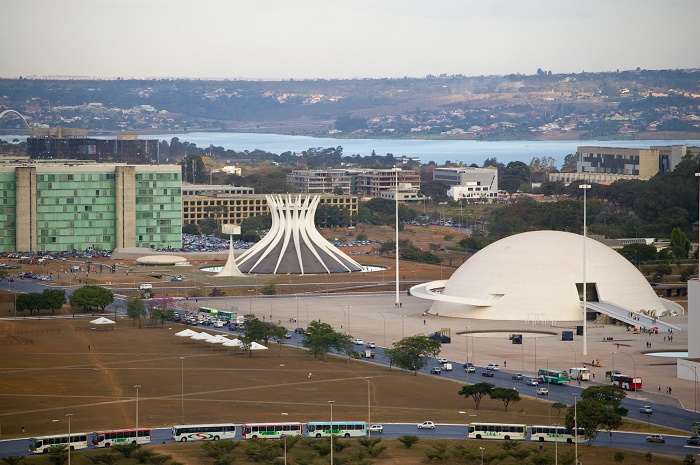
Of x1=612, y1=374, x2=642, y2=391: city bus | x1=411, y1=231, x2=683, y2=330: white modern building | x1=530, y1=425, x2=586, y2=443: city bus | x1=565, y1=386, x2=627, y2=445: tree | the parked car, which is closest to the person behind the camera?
x1=565, y1=386, x2=627, y2=445: tree

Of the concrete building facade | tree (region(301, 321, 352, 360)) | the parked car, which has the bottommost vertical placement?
the parked car

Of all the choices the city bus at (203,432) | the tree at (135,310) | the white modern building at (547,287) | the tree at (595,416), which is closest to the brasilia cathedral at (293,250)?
the white modern building at (547,287)

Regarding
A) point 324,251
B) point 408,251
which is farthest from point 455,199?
point 324,251

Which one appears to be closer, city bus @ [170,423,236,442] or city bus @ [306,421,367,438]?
city bus @ [170,423,236,442]

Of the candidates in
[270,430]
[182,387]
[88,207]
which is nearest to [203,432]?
[270,430]

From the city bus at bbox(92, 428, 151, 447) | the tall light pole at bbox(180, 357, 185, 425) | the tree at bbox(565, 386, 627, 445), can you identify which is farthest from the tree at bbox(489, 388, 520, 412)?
the city bus at bbox(92, 428, 151, 447)

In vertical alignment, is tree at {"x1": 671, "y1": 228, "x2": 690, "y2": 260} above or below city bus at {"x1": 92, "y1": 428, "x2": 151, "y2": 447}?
above

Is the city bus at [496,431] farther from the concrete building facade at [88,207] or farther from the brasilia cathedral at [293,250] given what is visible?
the concrete building facade at [88,207]

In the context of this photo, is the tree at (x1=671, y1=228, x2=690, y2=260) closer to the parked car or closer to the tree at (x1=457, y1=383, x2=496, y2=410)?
the tree at (x1=457, y1=383, x2=496, y2=410)
